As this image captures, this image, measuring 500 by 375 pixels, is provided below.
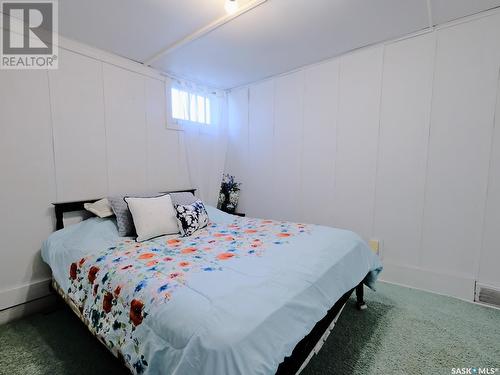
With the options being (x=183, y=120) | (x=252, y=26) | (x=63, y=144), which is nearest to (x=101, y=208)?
(x=63, y=144)

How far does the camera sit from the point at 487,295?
6.75ft

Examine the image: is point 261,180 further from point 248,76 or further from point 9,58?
point 9,58

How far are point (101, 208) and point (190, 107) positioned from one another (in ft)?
5.64

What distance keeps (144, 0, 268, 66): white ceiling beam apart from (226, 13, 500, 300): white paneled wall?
49.6 inches

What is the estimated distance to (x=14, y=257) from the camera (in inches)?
78.2

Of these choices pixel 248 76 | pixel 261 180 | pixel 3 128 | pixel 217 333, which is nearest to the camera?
pixel 217 333

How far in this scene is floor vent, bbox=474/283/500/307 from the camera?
79.7 inches

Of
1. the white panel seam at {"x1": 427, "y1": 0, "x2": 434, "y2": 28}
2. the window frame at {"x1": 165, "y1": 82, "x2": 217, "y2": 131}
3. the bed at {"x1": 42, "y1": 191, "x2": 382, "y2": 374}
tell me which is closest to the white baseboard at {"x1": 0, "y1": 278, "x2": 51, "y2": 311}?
the bed at {"x1": 42, "y1": 191, "x2": 382, "y2": 374}

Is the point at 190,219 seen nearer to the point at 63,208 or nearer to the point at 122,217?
the point at 122,217

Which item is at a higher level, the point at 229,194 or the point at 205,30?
the point at 205,30

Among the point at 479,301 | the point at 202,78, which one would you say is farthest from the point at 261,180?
the point at 479,301

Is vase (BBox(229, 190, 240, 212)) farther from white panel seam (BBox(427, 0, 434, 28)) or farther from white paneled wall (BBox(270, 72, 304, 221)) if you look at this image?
white panel seam (BBox(427, 0, 434, 28))

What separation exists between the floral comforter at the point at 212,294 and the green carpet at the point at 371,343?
351 millimetres

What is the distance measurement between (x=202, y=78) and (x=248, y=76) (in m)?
0.61
